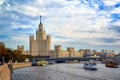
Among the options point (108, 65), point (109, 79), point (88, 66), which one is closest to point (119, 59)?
point (108, 65)

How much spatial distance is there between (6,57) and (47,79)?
178ft

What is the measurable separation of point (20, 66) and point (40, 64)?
50.6 metres

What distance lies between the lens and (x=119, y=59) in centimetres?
18875

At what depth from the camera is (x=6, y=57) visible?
118m

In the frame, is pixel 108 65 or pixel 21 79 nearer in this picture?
pixel 21 79

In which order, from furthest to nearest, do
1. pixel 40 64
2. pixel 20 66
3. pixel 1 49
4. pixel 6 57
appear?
pixel 40 64 < pixel 20 66 < pixel 6 57 < pixel 1 49

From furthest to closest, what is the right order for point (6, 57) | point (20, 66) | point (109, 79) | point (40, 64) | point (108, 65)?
point (40, 64) → point (108, 65) → point (20, 66) → point (6, 57) → point (109, 79)

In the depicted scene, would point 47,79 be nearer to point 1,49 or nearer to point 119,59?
point 1,49

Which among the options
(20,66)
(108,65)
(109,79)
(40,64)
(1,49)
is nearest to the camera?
(109,79)

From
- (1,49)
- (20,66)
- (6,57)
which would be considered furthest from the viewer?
(20,66)

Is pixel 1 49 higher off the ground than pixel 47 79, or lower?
higher

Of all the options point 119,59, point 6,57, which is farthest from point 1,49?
point 119,59

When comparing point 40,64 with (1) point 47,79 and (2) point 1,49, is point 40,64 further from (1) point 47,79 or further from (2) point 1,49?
(1) point 47,79

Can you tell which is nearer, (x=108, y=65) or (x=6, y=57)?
(x=6, y=57)
